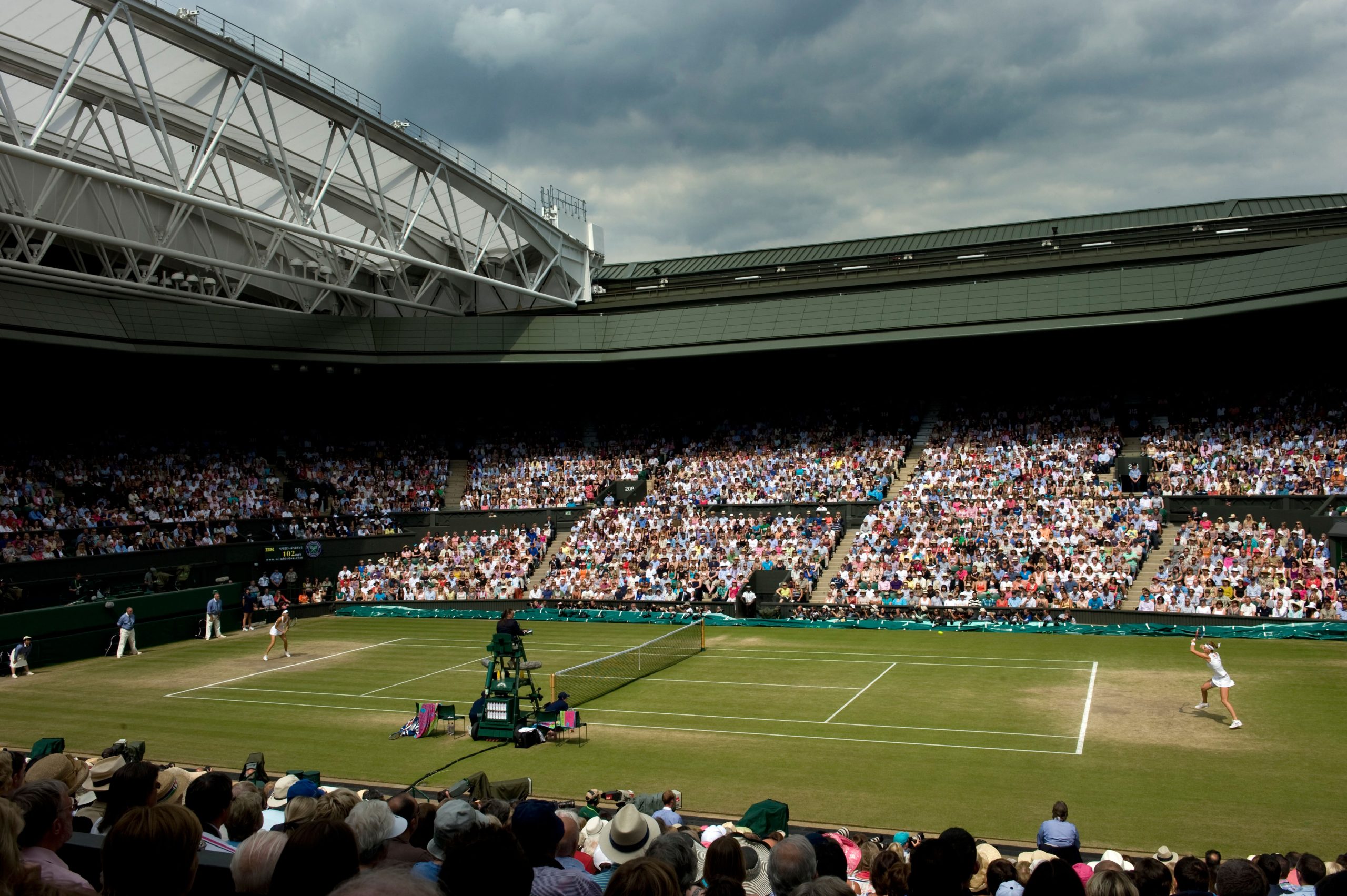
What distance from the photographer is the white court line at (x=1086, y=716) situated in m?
16.8

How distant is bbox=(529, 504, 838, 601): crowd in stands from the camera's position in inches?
1446

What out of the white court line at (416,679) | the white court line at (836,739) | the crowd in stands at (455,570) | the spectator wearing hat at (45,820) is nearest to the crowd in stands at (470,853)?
the spectator wearing hat at (45,820)

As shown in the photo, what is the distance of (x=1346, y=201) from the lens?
42438 mm

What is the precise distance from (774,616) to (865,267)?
19.9 meters

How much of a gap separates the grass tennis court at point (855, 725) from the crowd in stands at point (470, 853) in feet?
13.1

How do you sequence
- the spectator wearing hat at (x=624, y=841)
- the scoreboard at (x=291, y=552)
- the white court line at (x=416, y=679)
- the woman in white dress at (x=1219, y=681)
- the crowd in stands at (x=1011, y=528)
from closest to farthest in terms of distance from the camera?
the spectator wearing hat at (x=624, y=841)
the woman in white dress at (x=1219, y=681)
the white court line at (x=416, y=679)
the crowd in stands at (x=1011, y=528)
the scoreboard at (x=291, y=552)

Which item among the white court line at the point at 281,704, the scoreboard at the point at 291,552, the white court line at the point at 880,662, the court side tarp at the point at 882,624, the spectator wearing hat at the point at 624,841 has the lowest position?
the white court line at the point at 281,704

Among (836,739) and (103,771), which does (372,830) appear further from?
(836,739)

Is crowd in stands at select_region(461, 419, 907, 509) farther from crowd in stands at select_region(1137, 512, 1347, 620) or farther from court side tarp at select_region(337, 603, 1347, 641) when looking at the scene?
crowd in stands at select_region(1137, 512, 1347, 620)

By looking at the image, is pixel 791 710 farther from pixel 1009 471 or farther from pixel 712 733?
pixel 1009 471

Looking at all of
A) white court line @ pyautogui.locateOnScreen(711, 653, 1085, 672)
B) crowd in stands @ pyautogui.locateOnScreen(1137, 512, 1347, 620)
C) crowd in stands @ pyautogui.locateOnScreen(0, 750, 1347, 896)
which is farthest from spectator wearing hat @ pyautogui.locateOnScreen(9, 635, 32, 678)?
crowd in stands @ pyautogui.locateOnScreen(1137, 512, 1347, 620)

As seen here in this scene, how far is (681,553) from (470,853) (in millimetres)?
36089

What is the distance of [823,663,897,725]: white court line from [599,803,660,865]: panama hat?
1268 cm

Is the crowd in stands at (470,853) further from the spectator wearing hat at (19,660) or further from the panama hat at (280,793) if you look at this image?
the spectator wearing hat at (19,660)
